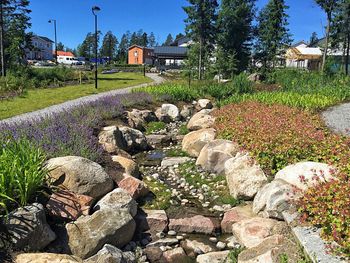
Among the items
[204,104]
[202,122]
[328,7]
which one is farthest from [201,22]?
[202,122]

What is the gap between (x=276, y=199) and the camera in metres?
5.05

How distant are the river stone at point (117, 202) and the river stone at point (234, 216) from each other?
4.60ft

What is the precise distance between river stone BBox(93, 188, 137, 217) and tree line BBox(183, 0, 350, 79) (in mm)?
25760

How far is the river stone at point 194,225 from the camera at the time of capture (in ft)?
17.9

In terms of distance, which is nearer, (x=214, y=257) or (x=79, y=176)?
(x=214, y=257)

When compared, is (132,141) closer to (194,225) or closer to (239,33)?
(194,225)

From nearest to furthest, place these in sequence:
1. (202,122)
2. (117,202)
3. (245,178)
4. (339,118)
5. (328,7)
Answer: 1. (117,202)
2. (245,178)
3. (339,118)
4. (202,122)
5. (328,7)

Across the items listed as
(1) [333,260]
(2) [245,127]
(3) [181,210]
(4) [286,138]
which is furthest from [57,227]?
(2) [245,127]

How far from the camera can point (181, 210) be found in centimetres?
608

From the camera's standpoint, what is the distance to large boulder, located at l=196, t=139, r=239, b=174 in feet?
25.2

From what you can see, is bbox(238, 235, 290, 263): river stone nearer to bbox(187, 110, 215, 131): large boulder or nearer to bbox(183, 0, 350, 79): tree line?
bbox(187, 110, 215, 131): large boulder

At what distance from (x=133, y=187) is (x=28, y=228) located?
2.38 m

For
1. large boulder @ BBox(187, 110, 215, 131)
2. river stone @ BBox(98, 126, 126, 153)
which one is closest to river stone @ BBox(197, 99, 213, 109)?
large boulder @ BBox(187, 110, 215, 131)

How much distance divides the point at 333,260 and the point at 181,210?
Result: 9.72 feet
